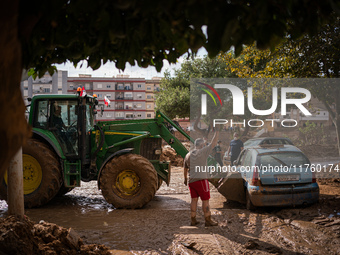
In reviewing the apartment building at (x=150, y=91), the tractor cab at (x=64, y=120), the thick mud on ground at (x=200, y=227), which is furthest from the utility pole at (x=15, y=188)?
the apartment building at (x=150, y=91)

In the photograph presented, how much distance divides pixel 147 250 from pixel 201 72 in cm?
2654

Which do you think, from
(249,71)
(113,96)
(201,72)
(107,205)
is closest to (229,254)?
(107,205)

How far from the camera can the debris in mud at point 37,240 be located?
4348 millimetres

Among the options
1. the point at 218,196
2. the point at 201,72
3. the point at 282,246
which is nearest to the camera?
the point at 282,246

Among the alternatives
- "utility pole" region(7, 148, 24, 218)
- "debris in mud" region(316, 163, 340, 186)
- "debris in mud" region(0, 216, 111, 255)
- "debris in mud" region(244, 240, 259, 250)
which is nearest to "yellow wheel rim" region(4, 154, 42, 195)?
"utility pole" region(7, 148, 24, 218)

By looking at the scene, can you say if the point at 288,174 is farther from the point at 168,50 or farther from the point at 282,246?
the point at 168,50

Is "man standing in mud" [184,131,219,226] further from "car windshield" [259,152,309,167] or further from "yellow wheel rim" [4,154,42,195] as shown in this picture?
"yellow wheel rim" [4,154,42,195]

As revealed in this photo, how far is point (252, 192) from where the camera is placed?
795 centimetres

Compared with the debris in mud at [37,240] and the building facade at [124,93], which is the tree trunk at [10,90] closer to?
the debris in mud at [37,240]

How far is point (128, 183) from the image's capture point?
9039 mm

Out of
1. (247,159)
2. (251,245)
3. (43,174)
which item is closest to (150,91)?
(43,174)

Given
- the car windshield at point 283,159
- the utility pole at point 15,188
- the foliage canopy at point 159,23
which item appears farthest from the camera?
the car windshield at point 283,159

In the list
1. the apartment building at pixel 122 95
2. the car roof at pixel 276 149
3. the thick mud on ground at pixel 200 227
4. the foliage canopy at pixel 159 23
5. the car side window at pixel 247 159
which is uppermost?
the apartment building at pixel 122 95

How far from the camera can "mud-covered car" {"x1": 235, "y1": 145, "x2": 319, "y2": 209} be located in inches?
312
